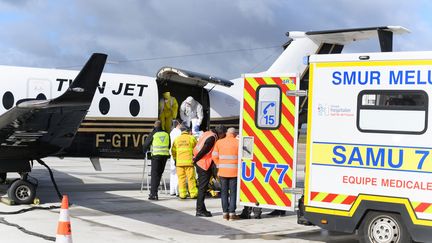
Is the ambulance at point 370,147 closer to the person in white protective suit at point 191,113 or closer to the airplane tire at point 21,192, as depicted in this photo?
the airplane tire at point 21,192

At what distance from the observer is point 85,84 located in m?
10.0

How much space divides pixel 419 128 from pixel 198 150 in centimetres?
487

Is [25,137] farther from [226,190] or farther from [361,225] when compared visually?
[361,225]

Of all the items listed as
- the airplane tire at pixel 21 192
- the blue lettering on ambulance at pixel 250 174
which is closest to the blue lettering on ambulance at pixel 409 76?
Result: the blue lettering on ambulance at pixel 250 174

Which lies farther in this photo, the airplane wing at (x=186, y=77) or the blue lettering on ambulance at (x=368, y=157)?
the airplane wing at (x=186, y=77)

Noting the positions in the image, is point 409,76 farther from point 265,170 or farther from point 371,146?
point 265,170

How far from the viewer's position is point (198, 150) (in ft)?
37.2

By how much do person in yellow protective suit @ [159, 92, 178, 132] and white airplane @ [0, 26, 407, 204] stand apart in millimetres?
239

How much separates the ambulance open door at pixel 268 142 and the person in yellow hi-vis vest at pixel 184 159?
11.9ft

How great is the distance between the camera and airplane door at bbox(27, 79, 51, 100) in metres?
13.4

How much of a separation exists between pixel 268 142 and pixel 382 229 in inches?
95.7

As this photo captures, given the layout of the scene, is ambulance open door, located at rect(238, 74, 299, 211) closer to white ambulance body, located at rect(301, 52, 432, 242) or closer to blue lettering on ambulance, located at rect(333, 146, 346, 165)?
white ambulance body, located at rect(301, 52, 432, 242)

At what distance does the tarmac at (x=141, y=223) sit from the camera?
9.00m

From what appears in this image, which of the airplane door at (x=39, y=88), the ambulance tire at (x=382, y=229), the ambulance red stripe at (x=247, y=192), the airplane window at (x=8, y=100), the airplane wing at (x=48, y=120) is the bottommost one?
the ambulance tire at (x=382, y=229)
